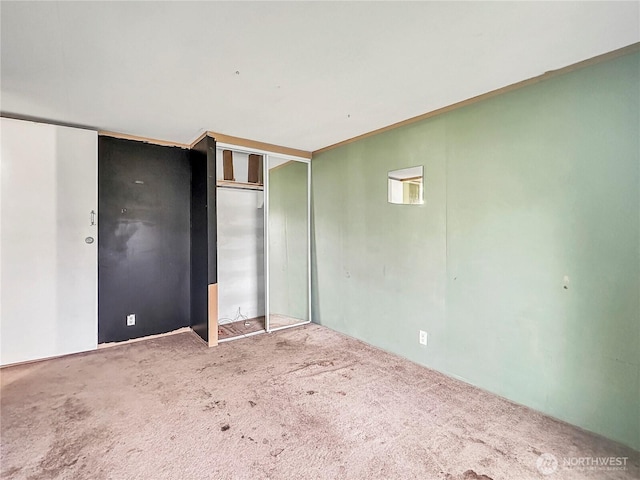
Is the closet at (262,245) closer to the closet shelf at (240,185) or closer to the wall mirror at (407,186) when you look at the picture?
the closet shelf at (240,185)

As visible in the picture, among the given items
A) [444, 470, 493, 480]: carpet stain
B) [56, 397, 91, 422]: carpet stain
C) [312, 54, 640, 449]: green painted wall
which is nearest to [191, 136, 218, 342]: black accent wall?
[56, 397, 91, 422]: carpet stain

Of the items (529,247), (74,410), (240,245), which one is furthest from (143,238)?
(529,247)

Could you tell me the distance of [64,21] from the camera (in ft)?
5.09

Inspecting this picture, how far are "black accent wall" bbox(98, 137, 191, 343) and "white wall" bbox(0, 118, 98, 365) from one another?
0.14 metres

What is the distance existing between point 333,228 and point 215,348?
1870 millimetres

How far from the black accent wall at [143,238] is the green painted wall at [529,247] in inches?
90.6

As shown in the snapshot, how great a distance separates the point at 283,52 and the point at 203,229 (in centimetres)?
215

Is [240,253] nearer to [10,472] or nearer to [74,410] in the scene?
[74,410]

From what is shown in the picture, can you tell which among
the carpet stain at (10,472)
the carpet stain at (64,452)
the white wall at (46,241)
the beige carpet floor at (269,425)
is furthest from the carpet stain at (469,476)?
the white wall at (46,241)

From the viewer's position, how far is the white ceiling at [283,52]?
148cm

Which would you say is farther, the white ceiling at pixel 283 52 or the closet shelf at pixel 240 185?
the closet shelf at pixel 240 185

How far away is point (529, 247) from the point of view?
2.15 meters

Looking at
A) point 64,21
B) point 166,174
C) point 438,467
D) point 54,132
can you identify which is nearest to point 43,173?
point 54,132

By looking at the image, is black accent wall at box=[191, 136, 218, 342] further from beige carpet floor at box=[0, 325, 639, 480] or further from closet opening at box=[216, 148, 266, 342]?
beige carpet floor at box=[0, 325, 639, 480]
